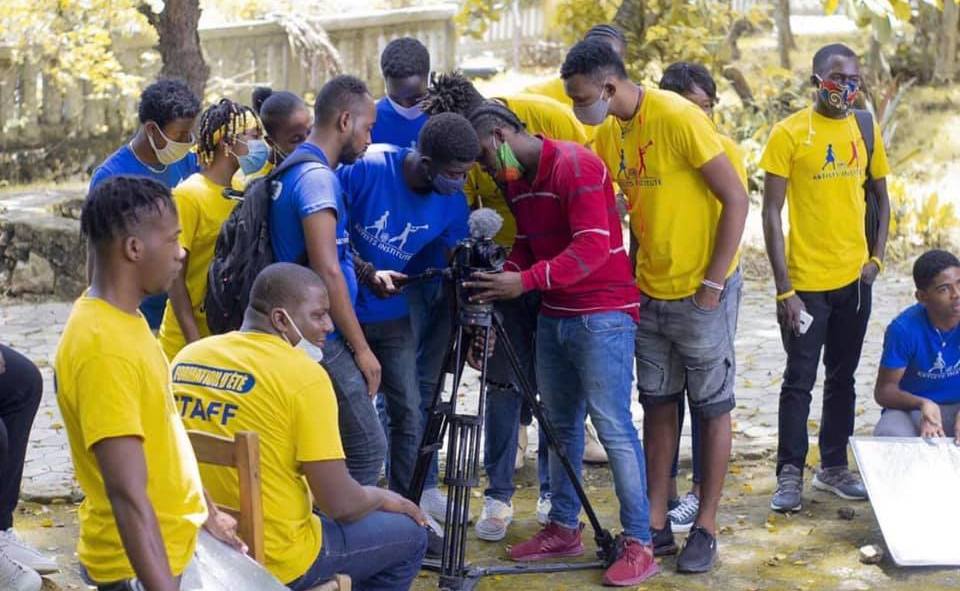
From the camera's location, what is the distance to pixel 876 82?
14633mm

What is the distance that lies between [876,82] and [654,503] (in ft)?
33.2

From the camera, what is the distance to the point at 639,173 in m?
5.31

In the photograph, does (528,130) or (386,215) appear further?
(528,130)

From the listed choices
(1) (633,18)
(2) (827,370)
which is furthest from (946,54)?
(2) (827,370)

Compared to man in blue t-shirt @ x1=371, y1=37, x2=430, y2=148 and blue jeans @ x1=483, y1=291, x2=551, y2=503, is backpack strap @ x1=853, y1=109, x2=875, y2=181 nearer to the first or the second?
blue jeans @ x1=483, y1=291, x2=551, y2=503

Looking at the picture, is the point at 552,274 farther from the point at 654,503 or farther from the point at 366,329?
the point at 654,503

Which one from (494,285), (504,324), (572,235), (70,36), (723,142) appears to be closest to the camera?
(494,285)

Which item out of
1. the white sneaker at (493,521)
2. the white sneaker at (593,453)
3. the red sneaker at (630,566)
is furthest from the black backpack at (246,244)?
the white sneaker at (593,453)

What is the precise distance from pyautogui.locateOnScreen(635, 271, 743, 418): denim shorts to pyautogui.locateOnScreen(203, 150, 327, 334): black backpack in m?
1.48

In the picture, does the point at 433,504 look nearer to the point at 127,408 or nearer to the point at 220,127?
the point at 220,127

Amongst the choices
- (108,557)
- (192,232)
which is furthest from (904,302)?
(108,557)

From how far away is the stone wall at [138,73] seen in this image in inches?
491

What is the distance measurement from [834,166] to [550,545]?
1.97 metres

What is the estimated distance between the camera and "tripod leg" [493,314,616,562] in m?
5.17
